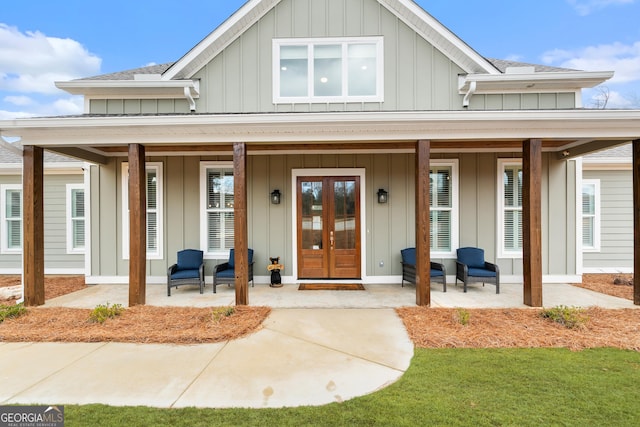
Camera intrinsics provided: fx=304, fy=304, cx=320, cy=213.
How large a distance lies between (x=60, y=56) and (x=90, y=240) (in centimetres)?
4406

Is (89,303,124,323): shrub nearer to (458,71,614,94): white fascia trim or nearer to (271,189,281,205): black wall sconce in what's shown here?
(271,189,281,205): black wall sconce

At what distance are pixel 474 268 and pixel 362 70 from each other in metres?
4.97

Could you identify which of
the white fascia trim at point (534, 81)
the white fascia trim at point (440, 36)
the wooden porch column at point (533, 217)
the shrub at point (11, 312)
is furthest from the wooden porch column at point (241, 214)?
the white fascia trim at point (534, 81)

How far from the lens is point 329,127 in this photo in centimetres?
507

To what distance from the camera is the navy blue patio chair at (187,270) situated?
6.09 metres

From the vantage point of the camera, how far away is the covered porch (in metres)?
4.91

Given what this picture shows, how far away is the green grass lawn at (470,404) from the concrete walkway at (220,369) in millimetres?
154

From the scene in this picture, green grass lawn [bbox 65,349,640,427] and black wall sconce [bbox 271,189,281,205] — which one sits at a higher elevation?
black wall sconce [bbox 271,189,281,205]

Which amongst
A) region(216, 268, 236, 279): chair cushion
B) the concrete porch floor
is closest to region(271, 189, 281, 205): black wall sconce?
region(216, 268, 236, 279): chair cushion

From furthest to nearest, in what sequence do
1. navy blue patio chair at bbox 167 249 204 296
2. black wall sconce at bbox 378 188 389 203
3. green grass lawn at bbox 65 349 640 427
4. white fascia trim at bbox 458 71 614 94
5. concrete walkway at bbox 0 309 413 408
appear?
1. black wall sconce at bbox 378 188 389 203
2. white fascia trim at bbox 458 71 614 94
3. navy blue patio chair at bbox 167 249 204 296
4. concrete walkway at bbox 0 309 413 408
5. green grass lawn at bbox 65 349 640 427

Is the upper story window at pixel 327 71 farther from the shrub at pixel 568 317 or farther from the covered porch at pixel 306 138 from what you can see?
the shrub at pixel 568 317

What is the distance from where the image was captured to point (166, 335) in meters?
4.08

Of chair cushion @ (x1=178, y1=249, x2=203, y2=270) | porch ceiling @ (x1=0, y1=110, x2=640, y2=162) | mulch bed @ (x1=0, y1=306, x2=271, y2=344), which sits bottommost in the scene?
mulch bed @ (x1=0, y1=306, x2=271, y2=344)

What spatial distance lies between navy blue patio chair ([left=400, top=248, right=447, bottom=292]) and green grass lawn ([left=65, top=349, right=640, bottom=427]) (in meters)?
2.80
